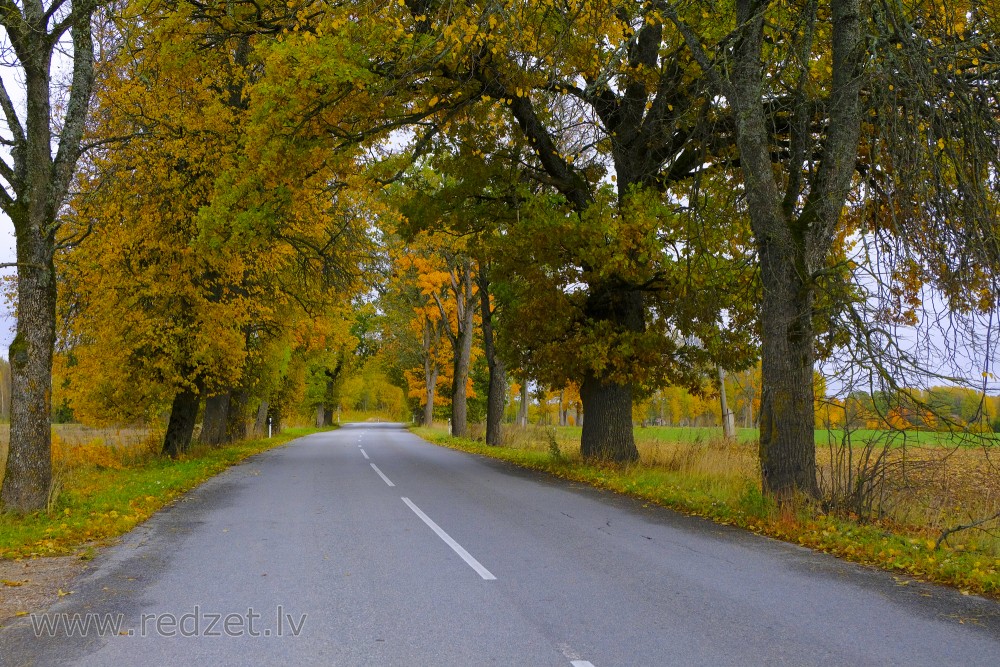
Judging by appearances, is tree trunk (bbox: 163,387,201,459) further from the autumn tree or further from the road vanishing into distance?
the road vanishing into distance

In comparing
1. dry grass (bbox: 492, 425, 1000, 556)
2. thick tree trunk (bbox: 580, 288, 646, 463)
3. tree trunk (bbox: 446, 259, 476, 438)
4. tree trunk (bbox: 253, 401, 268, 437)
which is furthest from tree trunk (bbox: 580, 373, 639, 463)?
tree trunk (bbox: 253, 401, 268, 437)

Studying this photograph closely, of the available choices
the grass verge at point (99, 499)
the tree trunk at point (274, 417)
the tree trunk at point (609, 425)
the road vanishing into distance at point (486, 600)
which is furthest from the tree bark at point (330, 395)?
the road vanishing into distance at point (486, 600)

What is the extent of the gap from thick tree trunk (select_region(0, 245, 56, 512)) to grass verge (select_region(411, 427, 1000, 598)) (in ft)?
30.6

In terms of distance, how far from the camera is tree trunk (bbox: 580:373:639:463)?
1580 centimetres

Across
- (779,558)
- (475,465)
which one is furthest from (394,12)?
(475,465)

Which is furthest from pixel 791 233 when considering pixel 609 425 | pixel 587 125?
pixel 609 425

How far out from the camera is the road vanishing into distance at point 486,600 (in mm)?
4547

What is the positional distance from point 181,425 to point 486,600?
16229mm

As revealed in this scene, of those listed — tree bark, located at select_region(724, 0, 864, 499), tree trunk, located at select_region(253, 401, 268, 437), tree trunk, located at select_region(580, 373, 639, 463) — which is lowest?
tree trunk, located at select_region(253, 401, 268, 437)

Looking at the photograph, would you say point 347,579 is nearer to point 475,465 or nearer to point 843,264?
point 843,264

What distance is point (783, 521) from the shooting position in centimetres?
891

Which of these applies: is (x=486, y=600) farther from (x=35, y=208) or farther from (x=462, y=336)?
(x=462, y=336)

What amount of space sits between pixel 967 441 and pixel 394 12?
33.6ft

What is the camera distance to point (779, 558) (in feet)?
24.2
